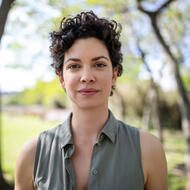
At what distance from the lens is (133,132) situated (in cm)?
188

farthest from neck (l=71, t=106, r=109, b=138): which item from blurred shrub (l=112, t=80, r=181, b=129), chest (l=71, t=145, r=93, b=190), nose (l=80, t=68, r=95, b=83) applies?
blurred shrub (l=112, t=80, r=181, b=129)

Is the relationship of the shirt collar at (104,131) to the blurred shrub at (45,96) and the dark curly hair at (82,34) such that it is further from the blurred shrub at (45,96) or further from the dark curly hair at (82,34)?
the blurred shrub at (45,96)

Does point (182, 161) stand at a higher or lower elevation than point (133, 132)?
lower

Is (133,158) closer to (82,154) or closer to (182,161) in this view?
(82,154)

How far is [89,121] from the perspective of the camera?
1.84m

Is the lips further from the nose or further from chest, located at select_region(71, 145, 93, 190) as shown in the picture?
Result: chest, located at select_region(71, 145, 93, 190)

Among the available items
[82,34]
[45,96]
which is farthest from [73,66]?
[45,96]

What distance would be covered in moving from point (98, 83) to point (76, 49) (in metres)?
0.33

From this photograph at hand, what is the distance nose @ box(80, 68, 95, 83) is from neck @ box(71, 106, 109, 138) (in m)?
0.25

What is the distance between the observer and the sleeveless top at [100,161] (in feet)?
5.37

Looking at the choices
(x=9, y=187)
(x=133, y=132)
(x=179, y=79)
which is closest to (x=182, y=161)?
(x=179, y=79)

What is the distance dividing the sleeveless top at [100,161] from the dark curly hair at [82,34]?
0.59 metres

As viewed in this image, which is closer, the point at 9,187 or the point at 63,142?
the point at 63,142

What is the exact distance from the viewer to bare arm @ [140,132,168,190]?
1740mm
